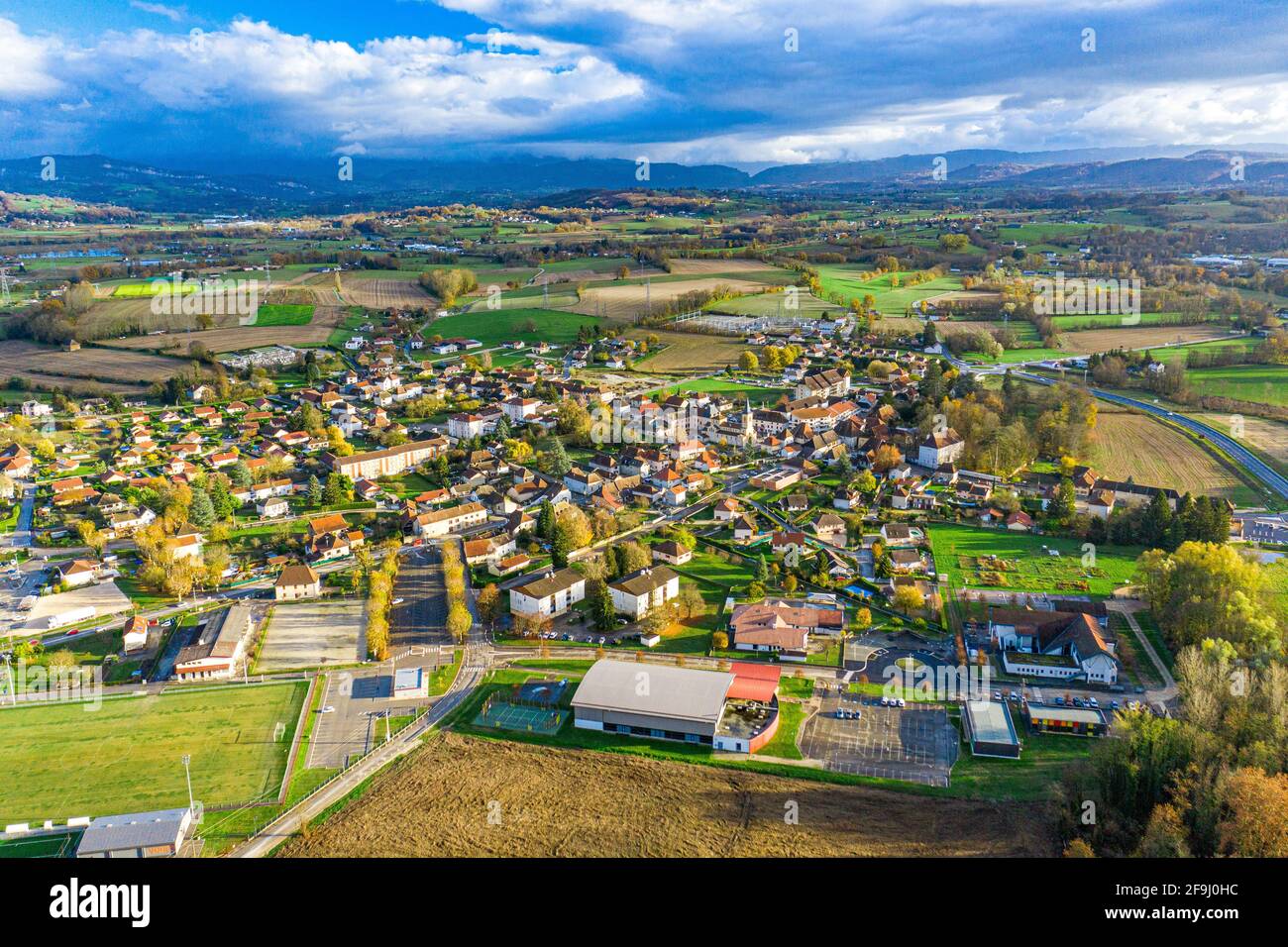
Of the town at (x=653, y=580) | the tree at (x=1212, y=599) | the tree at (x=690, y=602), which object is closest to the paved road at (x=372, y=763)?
the town at (x=653, y=580)

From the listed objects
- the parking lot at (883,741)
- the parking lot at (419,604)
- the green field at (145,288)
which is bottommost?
the parking lot at (883,741)

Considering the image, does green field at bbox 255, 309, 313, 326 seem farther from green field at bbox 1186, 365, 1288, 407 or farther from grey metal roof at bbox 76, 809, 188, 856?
green field at bbox 1186, 365, 1288, 407

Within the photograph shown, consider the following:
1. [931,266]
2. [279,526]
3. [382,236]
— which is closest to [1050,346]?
[931,266]

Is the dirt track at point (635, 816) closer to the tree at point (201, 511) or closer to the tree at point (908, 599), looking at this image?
the tree at point (908, 599)

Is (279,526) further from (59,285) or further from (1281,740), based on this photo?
(59,285)

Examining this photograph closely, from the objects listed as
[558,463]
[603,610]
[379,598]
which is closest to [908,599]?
[603,610]

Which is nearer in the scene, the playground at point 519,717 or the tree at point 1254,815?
the tree at point 1254,815
